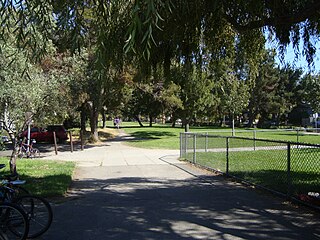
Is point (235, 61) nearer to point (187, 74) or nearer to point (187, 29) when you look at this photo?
point (187, 74)

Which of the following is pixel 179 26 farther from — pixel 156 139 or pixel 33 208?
pixel 156 139

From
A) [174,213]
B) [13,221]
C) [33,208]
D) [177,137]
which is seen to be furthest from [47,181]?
[177,137]

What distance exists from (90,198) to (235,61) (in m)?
4.58

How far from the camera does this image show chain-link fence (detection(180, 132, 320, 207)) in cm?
854

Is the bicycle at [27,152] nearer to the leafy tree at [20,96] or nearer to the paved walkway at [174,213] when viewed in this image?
the leafy tree at [20,96]

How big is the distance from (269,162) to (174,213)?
23.5 ft

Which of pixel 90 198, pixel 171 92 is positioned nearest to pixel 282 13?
pixel 90 198

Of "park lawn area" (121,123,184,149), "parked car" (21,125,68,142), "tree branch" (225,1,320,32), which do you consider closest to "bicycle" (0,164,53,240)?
"tree branch" (225,1,320,32)

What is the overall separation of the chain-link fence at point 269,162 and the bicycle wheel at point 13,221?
Answer: 5.19 metres

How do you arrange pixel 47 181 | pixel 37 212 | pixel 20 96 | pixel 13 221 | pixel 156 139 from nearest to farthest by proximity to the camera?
pixel 13 221, pixel 37 212, pixel 20 96, pixel 47 181, pixel 156 139

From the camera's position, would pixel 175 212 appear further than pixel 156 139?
No

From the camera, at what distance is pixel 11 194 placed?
5.64 m

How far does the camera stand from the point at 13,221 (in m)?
5.08

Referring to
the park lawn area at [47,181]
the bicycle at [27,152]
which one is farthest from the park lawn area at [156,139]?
the park lawn area at [47,181]
